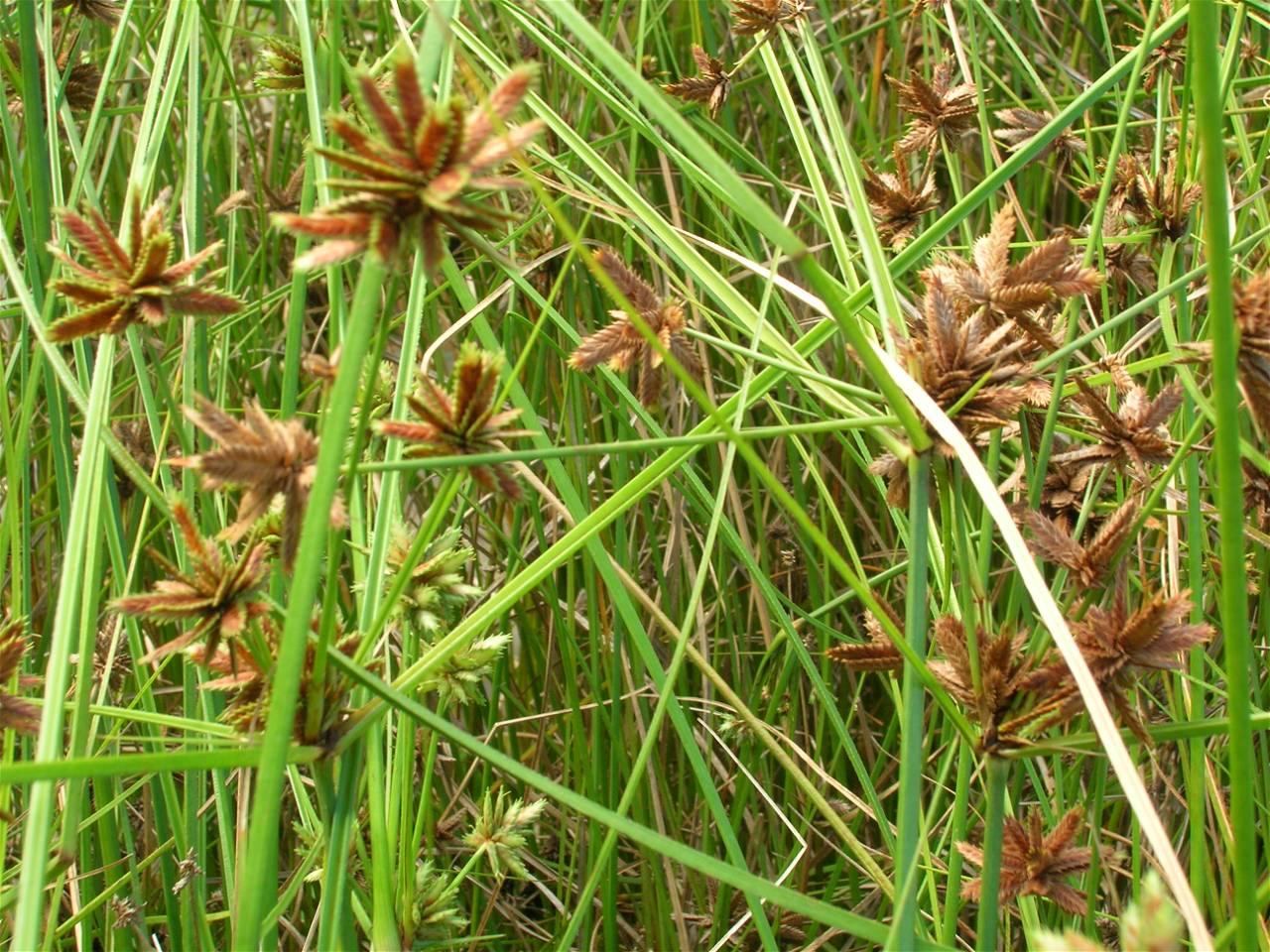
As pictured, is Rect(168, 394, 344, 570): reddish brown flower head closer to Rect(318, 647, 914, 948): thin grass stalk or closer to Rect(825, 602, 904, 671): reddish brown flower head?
Rect(318, 647, 914, 948): thin grass stalk

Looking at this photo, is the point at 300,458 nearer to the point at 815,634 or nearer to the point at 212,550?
the point at 212,550

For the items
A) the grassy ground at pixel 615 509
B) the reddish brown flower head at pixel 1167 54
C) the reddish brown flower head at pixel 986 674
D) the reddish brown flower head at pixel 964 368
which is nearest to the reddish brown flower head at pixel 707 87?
the grassy ground at pixel 615 509

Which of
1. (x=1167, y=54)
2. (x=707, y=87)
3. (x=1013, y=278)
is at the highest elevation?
(x=707, y=87)

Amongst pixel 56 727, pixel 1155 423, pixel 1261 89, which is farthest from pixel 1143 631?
pixel 1261 89

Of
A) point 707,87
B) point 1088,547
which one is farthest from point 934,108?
point 1088,547

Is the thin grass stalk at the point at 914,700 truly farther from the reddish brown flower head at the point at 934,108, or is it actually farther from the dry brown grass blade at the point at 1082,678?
the reddish brown flower head at the point at 934,108

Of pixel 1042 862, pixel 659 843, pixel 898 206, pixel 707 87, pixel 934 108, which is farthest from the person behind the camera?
pixel 707 87

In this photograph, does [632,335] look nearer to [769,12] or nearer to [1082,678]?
[1082,678]

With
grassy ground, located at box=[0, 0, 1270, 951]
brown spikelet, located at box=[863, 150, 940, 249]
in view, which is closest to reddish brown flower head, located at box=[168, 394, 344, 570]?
grassy ground, located at box=[0, 0, 1270, 951]
